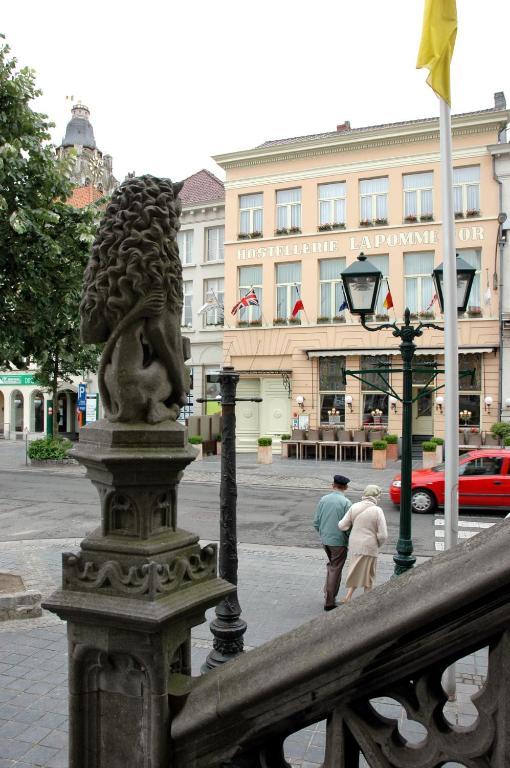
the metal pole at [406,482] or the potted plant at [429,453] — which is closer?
the metal pole at [406,482]

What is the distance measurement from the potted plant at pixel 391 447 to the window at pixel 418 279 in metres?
6.34

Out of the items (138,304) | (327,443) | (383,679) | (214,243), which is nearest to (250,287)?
(214,243)

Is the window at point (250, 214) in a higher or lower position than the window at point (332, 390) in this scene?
higher

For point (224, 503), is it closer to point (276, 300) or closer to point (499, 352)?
point (499, 352)

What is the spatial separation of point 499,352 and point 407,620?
26.6m

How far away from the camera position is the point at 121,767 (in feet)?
7.30

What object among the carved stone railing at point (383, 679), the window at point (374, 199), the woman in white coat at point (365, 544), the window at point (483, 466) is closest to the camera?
the carved stone railing at point (383, 679)

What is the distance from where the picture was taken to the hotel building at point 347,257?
2698 cm

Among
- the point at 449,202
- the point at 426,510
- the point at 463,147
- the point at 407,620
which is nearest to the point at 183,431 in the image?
the point at 407,620

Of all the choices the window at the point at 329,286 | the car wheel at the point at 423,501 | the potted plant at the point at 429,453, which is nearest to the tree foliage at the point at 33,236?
the car wheel at the point at 423,501

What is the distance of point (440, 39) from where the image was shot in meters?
6.52

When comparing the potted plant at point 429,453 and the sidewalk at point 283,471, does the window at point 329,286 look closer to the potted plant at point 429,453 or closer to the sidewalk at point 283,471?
the sidewalk at point 283,471

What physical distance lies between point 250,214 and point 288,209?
210 cm

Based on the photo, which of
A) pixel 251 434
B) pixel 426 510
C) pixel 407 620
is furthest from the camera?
pixel 251 434
